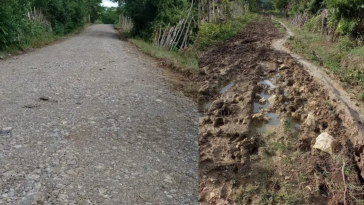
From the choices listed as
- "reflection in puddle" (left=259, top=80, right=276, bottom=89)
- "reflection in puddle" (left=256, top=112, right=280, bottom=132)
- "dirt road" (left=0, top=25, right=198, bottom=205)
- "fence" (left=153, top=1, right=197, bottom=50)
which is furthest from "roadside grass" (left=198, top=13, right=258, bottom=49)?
"reflection in puddle" (left=256, top=112, right=280, bottom=132)

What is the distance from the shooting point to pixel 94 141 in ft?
12.4

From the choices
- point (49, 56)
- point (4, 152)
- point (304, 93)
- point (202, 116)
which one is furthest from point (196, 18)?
point (4, 152)

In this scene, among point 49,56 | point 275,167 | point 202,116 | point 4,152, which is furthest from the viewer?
point 49,56

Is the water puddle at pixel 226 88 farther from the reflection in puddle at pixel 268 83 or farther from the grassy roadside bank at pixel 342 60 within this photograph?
the grassy roadside bank at pixel 342 60

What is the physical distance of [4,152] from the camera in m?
3.38

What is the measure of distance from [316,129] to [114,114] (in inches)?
113

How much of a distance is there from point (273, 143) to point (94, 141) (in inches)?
87.9

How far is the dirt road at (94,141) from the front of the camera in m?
2.87

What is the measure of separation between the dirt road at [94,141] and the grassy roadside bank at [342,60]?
11.9ft

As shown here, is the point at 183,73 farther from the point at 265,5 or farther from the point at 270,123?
the point at 265,5

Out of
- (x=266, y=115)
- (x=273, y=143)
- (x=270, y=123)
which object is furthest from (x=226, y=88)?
(x=273, y=143)

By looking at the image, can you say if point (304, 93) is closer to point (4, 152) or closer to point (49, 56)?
point (4, 152)

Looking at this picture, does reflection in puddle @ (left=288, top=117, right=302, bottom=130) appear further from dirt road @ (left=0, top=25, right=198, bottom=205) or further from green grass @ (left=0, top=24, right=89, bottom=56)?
green grass @ (left=0, top=24, right=89, bottom=56)

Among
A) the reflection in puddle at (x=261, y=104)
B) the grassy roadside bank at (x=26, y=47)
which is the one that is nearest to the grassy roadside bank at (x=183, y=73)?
the reflection in puddle at (x=261, y=104)
